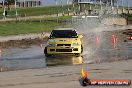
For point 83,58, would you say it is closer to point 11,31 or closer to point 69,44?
point 69,44

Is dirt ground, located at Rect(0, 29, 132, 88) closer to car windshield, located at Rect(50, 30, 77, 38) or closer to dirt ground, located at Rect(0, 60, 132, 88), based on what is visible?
dirt ground, located at Rect(0, 60, 132, 88)

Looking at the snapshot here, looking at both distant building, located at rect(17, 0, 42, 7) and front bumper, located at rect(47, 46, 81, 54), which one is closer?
front bumper, located at rect(47, 46, 81, 54)

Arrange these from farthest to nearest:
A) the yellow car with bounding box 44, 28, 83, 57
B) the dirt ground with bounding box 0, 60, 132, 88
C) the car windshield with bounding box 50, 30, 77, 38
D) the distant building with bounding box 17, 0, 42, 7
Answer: the distant building with bounding box 17, 0, 42, 7 < the car windshield with bounding box 50, 30, 77, 38 < the yellow car with bounding box 44, 28, 83, 57 < the dirt ground with bounding box 0, 60, 132, 88

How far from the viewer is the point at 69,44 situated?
25.3 metres

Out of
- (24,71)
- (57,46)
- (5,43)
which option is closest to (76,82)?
(24,71)

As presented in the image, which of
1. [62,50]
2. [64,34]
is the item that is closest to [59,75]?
[62,50]

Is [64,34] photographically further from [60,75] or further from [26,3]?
[26,3]

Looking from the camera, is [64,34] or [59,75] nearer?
[59,75]

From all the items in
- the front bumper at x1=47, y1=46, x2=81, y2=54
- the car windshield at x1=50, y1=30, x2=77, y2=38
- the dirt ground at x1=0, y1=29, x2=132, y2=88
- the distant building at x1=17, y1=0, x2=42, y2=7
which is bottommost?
the dirt ground at x1=0, y1=29, x2=132, y2=88

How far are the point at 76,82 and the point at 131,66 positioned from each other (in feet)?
16.5

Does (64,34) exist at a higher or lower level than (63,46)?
higher

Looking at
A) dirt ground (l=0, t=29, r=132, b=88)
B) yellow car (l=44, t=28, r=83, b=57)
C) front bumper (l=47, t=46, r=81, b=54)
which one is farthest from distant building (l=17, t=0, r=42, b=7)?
dirt ground (l=0, t=29, r=132, b=88)

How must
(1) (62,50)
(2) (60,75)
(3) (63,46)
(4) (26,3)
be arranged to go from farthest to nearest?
(4) (26,3)
(1) (62,50)
(3) (63,46)
(2) (60,75)

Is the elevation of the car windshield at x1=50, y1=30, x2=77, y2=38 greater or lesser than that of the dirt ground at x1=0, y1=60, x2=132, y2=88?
greater
